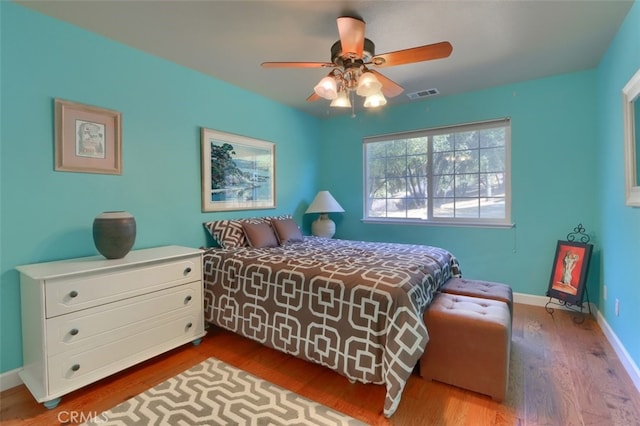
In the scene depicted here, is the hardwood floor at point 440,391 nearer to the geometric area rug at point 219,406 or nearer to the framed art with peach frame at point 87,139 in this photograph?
the geometric area rug at point 219,406

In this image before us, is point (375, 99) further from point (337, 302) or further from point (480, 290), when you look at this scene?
point (480, 290)

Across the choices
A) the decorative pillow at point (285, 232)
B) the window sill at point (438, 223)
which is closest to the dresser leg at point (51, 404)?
the decorative pillow at point (285, 232)

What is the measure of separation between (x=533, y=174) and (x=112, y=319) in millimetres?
3989

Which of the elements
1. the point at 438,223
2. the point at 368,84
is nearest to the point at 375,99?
the point at 368,84

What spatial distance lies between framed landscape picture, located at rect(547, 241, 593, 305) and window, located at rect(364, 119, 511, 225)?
0.59 meters

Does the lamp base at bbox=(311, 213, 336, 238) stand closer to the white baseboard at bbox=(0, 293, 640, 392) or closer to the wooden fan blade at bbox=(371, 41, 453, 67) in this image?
the wooden fan blade at bbox=(371, 41, 453, 67)

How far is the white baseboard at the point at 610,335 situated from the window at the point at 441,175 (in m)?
0.84

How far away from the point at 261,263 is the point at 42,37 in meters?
2.14

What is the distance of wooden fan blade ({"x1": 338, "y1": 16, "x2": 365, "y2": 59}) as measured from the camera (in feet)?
5.77

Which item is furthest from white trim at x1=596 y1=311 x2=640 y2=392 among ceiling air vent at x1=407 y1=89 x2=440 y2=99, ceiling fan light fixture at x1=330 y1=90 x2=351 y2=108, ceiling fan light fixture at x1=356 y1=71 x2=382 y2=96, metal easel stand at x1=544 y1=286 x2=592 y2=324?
ceiling air vent at x1=407 y1=89 x2=440 y2=99

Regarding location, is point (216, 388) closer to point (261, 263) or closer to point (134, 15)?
point (261, 263)

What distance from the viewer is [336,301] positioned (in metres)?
1.91

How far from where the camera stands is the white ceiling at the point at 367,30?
1962 mm

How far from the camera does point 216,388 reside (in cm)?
188
